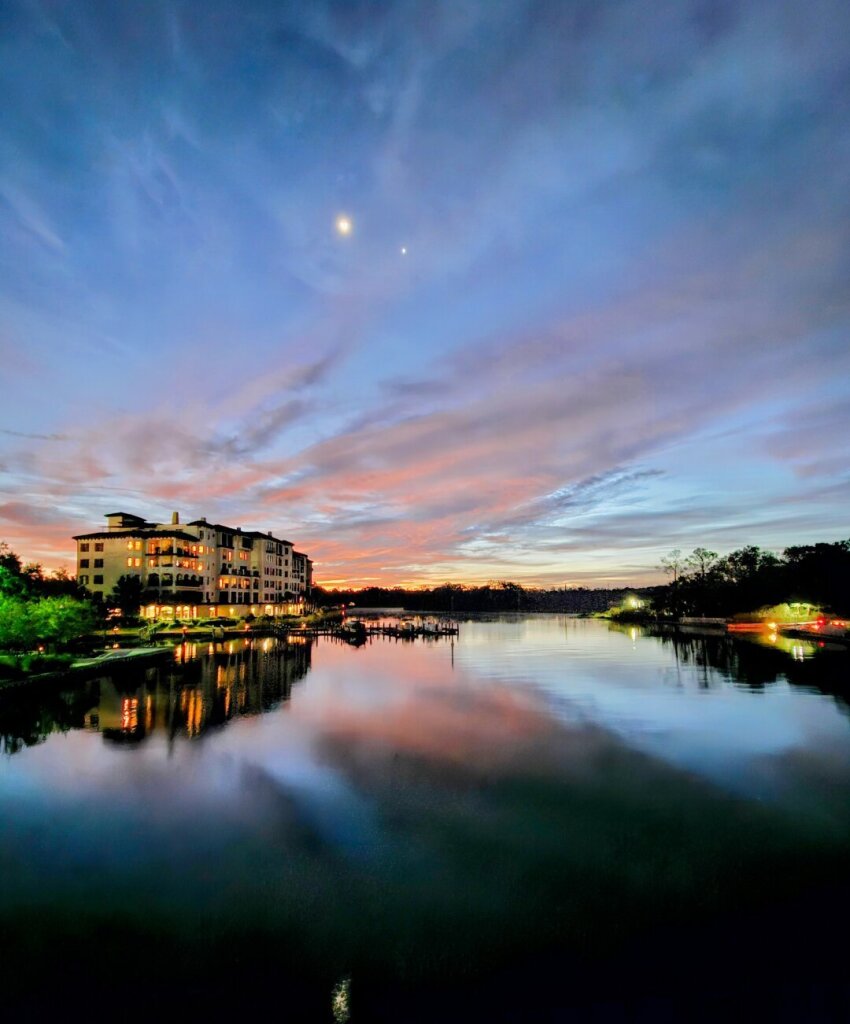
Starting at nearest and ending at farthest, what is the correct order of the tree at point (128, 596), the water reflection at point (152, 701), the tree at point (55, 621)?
the water reflection at point (152, 701), the tree at point (55, 621), the tree at point (128, 596)

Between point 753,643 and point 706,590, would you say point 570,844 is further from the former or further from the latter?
point 706,590

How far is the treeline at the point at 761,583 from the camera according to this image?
258 ft

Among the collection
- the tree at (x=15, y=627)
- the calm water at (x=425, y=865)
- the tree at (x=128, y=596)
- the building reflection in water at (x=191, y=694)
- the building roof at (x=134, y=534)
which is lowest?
the calm water at (x=425, y=865)

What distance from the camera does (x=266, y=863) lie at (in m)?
13.0

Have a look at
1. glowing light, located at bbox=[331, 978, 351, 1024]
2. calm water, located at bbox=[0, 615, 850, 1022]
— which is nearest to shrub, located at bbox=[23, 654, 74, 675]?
calm water, located at bbox=[0, 615, 850, 1022]

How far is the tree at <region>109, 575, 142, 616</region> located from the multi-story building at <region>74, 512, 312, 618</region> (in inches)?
96.2

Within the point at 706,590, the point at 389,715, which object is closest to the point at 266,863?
the point at 389,715

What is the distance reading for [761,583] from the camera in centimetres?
9769

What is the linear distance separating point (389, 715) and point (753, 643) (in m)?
59.2

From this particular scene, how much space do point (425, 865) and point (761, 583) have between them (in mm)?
104153

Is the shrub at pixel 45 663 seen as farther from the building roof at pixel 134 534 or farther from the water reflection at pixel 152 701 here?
the building roof at pixel 134 534

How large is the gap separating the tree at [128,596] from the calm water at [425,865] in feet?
152

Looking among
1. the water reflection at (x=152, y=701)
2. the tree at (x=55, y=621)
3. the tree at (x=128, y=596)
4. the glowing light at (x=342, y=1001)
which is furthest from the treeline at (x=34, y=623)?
the glowing light at (x=342, y=1001)

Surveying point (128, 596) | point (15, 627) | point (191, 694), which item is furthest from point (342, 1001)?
point (128, 596)
